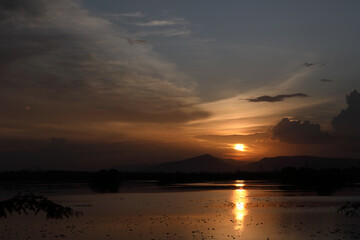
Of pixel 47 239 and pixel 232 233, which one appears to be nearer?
pixel 47 239

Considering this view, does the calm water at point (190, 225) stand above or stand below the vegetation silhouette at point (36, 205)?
below

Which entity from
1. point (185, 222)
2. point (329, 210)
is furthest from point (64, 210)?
point (329, 210)

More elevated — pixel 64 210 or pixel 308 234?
pixel 64 210

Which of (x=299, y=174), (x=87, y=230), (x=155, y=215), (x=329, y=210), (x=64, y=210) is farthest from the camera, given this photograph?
(x=299, y=174)

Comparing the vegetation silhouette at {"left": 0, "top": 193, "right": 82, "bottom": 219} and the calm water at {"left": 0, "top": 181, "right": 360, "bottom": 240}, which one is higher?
the vegetation silhouette at {"left": 0, "top": 193, "right": 82, "bottom": 219}

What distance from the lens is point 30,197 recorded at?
5.67 meters

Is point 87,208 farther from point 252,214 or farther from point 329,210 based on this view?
point 329,210

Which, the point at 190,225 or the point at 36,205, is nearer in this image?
the point at 36,205

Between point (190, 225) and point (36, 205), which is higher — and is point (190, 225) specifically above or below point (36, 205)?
below

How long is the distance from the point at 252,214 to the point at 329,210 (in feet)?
30.6

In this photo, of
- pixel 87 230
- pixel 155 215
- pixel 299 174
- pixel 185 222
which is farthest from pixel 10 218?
pixel 299 174

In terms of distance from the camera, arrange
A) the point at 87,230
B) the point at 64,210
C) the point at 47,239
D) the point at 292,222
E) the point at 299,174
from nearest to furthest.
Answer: the point at 64,210 < the point at 47,239 < the point at 87,230 < the point at 292,222 < the point at 299,174

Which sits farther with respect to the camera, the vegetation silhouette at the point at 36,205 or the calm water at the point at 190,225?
the calm water at the point at 190,225

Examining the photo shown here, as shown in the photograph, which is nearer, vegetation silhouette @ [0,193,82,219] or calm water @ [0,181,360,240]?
vegetation silhouette @ [0,193,82,219]
